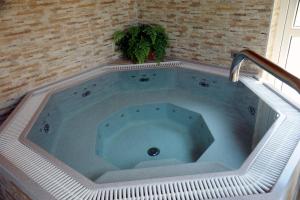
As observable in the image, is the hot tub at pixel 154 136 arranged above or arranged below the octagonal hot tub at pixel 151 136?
above

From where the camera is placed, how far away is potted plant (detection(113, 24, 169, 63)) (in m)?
4.67

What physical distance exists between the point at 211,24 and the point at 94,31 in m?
2.00

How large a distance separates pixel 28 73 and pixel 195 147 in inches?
99.3

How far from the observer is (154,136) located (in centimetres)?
348

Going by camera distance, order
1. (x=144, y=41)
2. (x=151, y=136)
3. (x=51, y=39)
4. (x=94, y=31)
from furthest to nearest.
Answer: (x=144, y=41)
(x=94, y=31)
(x=51, y=39)
(x=151, y=136)

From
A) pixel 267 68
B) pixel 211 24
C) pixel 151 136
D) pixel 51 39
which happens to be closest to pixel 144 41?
pixel 211 24

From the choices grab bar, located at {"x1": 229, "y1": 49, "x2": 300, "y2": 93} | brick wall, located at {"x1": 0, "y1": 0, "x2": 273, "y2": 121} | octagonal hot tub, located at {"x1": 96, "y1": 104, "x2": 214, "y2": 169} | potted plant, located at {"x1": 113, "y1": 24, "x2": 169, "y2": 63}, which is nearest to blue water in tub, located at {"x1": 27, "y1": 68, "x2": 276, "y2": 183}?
octagonal hot tub, located at {"x1": 96, "y1": 104, "x2": 214, "y2": 169}

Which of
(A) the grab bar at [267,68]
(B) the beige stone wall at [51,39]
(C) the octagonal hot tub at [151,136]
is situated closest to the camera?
(A) the grab bar at [267,68]

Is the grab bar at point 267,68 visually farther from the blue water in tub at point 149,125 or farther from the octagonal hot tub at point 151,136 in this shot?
the octagonal hot tub at point 151,136

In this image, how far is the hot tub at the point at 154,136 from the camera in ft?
6.50

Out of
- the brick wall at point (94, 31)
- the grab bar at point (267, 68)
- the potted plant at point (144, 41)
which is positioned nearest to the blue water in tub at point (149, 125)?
the potted plant at point (144, 41)

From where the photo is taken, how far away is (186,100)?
3988 millimetres

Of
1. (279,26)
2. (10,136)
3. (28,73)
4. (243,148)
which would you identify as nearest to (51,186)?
(10,136)

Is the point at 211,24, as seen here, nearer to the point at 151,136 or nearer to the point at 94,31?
the point at 94,31
